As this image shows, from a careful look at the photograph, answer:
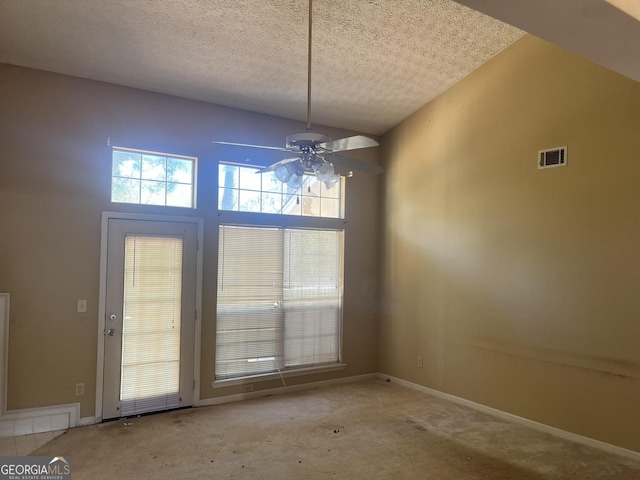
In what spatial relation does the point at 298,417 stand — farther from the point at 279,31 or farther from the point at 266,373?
the point at 279,31

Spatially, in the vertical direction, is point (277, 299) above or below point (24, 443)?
above

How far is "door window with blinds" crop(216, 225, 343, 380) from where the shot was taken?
451cm

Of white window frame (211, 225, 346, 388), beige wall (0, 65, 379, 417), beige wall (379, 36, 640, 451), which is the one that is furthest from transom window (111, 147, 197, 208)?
beige wall (379, 36, 640, 451)

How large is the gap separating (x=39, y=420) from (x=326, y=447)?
251cm

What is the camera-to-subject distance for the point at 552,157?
12.5 ft

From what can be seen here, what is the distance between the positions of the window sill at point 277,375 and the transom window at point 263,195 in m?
1.87

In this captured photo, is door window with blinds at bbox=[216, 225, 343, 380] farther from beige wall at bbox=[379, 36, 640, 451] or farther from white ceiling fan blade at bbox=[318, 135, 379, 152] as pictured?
white ceiling fan blade at bbox=[318, 135, 379, 152]

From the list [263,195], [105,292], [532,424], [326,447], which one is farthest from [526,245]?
[105,292]

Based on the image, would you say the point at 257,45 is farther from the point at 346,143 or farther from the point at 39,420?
the point at 39,420

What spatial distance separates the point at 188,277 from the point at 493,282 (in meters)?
3.15

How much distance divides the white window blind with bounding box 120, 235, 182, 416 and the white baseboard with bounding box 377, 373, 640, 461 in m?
2.80

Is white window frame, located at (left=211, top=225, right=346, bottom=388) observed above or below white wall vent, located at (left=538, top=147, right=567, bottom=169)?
below

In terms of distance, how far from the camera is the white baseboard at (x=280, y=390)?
4.36 metres

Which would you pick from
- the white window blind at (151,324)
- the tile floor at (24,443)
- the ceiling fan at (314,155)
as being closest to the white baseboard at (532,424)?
the white window blind at (151,324)
